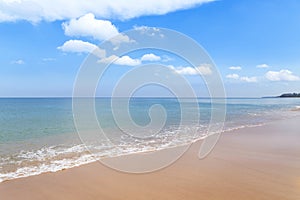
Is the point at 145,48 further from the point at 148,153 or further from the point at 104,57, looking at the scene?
the point at 148,153

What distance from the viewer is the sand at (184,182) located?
189 inches

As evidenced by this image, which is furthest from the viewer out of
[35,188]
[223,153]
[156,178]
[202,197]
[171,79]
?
[171,79]

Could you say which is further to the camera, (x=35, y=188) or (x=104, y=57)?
(x=104, y=57)

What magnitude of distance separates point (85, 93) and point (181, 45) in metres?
3.25

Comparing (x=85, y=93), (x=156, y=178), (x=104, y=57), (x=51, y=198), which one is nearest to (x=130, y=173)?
(x=156, y=178)

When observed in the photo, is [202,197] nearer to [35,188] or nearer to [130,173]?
[130,173]

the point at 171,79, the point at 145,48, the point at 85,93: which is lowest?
the point at 85,93

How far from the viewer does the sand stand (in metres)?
4.81

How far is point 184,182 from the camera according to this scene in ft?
17.9

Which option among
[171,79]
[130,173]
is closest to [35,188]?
[130,173]

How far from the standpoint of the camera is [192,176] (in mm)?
5859

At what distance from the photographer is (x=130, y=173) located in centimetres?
625

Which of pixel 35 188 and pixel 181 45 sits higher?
pixel 181 45

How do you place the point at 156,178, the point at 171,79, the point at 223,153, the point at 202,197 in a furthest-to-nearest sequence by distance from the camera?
the point at 171,79 → the point at 223,153 → the point at 156,178 → the point at 202,197
